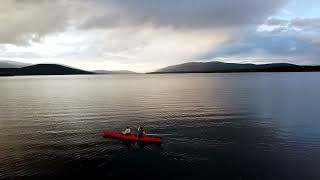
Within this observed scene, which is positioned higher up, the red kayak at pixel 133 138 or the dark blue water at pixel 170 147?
the red kayak at pixel 133 138

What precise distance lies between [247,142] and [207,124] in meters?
13.1

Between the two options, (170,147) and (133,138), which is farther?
(133,138)

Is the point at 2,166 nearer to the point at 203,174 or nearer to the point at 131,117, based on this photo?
the point at 203,174

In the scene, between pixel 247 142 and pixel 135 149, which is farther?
pixel 247 142

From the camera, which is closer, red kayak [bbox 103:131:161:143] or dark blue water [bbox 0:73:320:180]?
dark blue water [bbox 0:73:320:180]

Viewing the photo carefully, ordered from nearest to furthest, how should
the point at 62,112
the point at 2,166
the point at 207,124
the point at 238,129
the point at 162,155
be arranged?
the point at 2,166, the point at 162,155, the point at 238,129, the point at 207,124, the point at 62,112

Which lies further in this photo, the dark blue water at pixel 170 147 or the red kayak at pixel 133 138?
the red kayak at pixel 133 138

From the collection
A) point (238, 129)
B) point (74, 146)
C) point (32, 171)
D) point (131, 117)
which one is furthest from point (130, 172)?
point (131, 117)

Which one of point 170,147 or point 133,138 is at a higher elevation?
point 133,138

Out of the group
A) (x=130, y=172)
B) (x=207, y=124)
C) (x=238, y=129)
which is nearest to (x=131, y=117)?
(x=207, y=124)

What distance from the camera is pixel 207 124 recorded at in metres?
57.4

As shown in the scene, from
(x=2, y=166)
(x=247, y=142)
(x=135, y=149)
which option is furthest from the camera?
(x=247, y=142)

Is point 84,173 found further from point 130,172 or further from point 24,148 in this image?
point 24,148

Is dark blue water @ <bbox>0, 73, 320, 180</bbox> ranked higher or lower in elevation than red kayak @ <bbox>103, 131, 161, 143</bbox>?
lower
